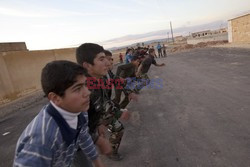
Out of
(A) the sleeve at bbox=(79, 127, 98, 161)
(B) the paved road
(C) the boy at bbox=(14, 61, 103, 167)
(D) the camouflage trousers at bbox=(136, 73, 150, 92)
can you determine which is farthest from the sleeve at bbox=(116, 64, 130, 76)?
(C) the boy at bbox=(14, 61, 103, 167)

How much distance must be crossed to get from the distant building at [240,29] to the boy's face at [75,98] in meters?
26.4

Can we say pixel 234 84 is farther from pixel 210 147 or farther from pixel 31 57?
pixel 31 57

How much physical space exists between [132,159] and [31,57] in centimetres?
1375

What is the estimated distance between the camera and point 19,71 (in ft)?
42.3

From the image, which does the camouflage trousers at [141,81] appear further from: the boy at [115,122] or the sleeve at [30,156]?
the sleeve at [30,156]

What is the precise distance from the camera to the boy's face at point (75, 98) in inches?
51.4

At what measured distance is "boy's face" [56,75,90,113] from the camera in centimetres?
130

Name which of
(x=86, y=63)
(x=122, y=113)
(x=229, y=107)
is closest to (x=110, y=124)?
(x=122, y=113)

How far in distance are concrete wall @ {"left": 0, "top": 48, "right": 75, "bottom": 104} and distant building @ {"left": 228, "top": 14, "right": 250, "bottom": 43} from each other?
22498mm

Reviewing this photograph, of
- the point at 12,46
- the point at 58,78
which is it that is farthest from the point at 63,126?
the point at 12,46

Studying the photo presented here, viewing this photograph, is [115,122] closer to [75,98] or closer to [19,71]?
[75,98]

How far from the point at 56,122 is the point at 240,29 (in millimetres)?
28327

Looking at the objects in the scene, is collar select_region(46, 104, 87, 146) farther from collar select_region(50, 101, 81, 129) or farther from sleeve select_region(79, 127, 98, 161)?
sleeve select_region(79, 127, 98, 161)

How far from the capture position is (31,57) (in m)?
14.3
